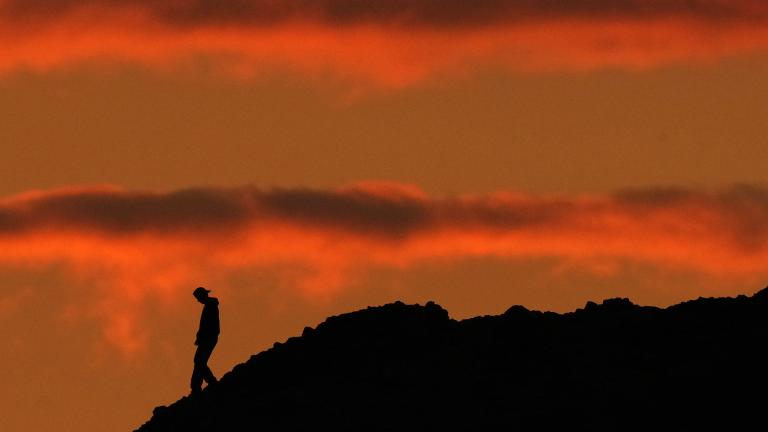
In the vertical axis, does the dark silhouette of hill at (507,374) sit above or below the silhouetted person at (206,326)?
below

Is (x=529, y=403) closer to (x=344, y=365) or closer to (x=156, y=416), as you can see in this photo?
(x=344, y=365)

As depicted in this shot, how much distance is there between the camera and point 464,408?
69.0 meters

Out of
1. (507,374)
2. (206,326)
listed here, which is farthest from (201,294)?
(507,374)

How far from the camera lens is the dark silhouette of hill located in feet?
222

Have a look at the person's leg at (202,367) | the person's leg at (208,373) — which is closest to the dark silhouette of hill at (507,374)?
the person's leg at (208,373)

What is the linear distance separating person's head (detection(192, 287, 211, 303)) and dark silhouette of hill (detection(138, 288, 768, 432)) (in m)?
2.12

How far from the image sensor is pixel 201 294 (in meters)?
73.1

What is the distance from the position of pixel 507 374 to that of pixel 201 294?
753 centimetres

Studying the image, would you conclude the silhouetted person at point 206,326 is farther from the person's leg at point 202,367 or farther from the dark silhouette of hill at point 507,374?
the dark silhouette of hill at point 507,374

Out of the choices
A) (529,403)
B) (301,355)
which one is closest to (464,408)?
(529,403)

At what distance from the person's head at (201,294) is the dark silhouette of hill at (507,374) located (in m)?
2.12

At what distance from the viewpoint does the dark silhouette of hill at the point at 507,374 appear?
67.8 m

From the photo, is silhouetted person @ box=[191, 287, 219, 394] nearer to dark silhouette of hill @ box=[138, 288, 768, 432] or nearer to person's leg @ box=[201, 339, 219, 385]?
person's leg @ box=[201, 339, 219, 385]

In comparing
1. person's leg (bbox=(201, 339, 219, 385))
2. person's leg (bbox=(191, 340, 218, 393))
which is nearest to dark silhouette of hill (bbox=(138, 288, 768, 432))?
person's leg (bbox=(201, 339, 219, 385))
